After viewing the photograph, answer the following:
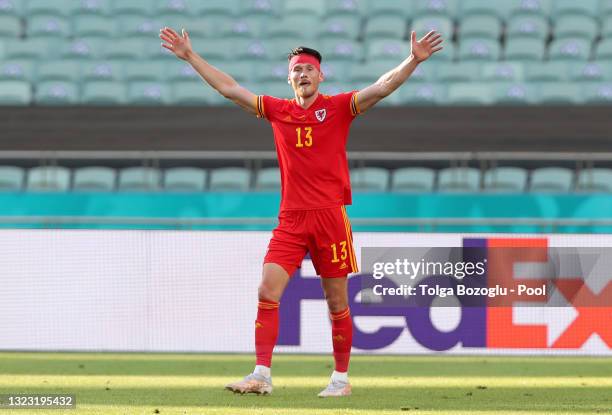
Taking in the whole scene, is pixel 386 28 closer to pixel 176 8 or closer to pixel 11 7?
pixel 176 8

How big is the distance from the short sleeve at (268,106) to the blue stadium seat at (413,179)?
6739 millimetres

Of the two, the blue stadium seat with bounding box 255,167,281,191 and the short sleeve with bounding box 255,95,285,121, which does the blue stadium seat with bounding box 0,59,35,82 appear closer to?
the blue stadium seat with bounding box 255,167,281,191

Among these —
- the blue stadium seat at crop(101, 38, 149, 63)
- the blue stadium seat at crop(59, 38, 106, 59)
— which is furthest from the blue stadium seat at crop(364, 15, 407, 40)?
the blue stadium seat at crop(59, 38, 106, 59)

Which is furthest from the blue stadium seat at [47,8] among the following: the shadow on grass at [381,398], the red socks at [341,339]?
the red socks at [341,339]

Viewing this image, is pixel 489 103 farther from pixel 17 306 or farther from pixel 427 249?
pixel 17 306

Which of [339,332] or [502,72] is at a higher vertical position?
[502,72]

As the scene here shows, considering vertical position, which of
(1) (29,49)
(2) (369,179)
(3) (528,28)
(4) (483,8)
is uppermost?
(4) (483,8)

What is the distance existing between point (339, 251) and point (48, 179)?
7362mm

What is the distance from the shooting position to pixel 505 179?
45.8ft

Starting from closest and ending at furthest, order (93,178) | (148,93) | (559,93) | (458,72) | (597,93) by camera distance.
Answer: (93,178), (597,93), (559,93), (148,93), (458,72)

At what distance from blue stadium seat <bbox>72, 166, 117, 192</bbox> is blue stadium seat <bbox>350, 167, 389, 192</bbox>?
2827 mm

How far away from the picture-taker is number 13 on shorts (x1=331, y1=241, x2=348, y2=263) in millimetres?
7457

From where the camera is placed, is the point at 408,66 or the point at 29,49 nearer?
the point at 408,66

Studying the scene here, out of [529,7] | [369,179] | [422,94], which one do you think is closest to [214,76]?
[369,179]
